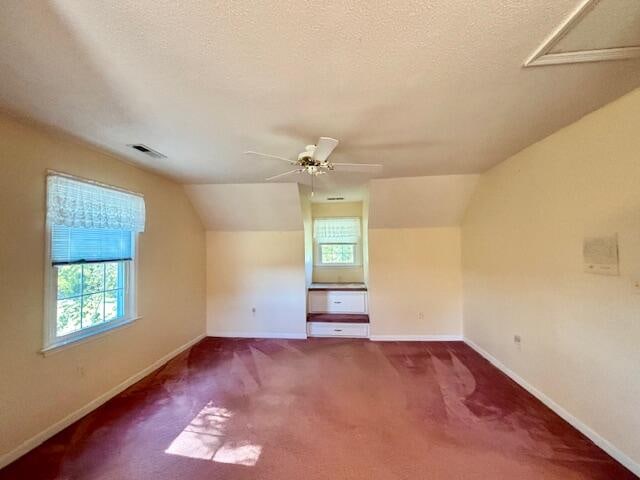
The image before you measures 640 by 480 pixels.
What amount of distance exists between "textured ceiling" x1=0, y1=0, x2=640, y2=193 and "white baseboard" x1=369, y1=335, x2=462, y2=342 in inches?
123

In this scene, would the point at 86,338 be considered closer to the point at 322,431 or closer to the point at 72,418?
the point at 72,418

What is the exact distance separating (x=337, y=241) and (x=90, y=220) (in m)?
4.09

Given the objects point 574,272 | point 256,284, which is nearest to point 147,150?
point 256,284

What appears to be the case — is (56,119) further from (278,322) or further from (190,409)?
(278,322)

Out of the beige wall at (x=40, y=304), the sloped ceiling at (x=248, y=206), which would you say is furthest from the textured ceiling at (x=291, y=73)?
the sloped ceiling at (x=248, y=206)

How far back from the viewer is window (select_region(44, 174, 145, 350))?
2379 mm

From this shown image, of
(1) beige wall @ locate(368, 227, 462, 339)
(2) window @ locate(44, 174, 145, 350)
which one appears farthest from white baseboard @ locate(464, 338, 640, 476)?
(2) window @ locate(44, 174, 145, 350)

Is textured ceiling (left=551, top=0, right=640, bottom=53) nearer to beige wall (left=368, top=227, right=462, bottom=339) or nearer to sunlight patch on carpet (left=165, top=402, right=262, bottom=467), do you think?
sunlight patch on carpet (left=165, top=402, right=262, bottom=467)

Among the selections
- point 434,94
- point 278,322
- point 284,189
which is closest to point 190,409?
point 278,322

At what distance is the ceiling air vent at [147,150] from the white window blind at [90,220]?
1.75ft

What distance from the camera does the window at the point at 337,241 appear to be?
19.4 feet

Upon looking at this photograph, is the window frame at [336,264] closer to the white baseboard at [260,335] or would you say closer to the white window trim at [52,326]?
the white baseboard at [260,335]

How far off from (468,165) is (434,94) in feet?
6.42

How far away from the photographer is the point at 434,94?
5.97ft
